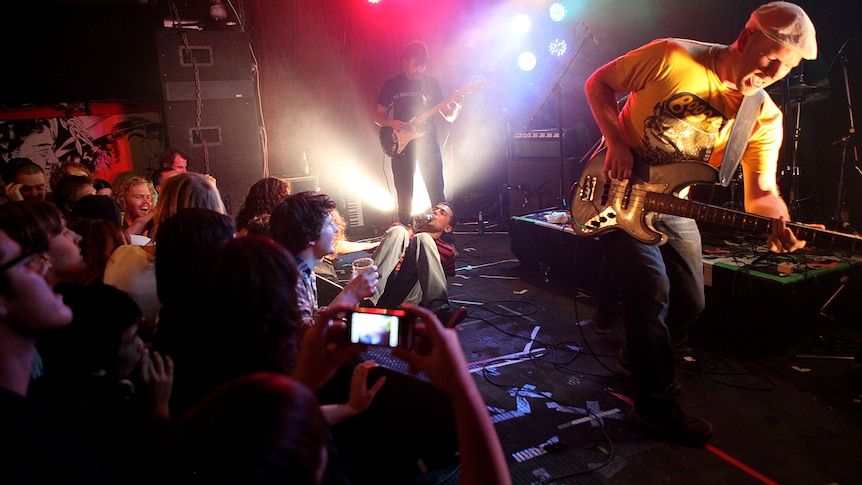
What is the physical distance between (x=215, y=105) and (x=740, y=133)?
4.94m

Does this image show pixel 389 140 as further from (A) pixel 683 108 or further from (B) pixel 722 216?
(B) pixel 722 216

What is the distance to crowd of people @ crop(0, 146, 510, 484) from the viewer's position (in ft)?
2.47

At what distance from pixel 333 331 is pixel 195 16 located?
217 inches

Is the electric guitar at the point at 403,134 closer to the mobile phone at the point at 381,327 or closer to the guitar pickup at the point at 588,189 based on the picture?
the guitar pickup at the point at 588,189

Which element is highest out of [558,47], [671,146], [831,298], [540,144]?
[558,47]

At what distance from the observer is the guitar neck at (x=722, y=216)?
2.33 metres

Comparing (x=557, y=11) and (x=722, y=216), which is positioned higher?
(x=557, y=11)

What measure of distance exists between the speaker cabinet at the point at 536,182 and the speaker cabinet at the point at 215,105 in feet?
12.5

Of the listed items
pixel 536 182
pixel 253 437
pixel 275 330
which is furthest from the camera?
pixel 536 182

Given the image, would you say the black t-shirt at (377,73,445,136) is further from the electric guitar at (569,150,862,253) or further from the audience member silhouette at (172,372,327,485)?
the audience member silhouette at (172,372,327,485)

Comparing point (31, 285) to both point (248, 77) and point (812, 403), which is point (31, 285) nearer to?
point (812, 403)

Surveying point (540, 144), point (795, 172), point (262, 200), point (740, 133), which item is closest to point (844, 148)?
point (795, 172)

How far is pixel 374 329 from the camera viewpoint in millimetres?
1219

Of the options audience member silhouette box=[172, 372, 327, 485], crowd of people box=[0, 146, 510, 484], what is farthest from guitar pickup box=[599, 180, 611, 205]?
audience member silhouette box=[172, 372, 327, 485]
